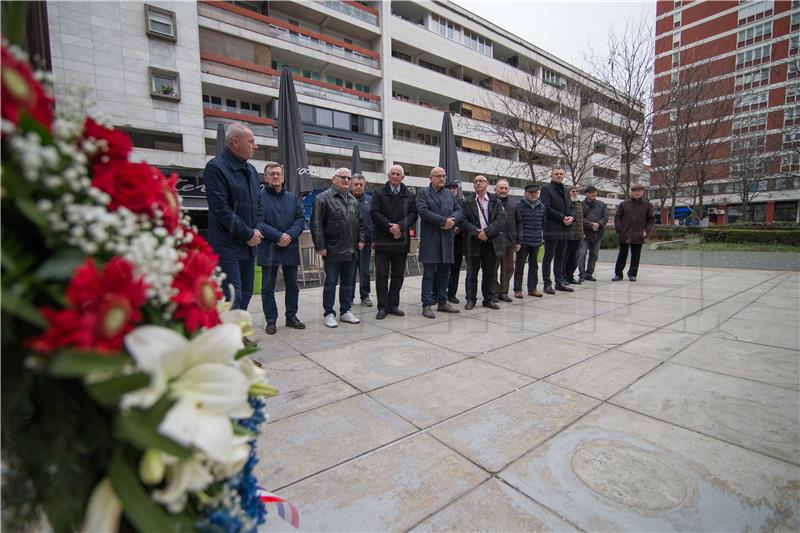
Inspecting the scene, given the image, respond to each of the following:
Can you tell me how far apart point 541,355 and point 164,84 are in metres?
23.1

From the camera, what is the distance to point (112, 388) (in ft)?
2.07

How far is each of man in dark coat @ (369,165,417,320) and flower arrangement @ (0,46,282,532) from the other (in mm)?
4313

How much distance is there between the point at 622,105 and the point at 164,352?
17049 millimetres

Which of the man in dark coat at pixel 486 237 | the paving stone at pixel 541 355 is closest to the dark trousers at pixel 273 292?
the paving stone at pixel 541 355

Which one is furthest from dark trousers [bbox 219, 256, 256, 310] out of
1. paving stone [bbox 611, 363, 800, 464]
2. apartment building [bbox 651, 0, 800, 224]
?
apartment building [bbox 651, 0, 800, 224]

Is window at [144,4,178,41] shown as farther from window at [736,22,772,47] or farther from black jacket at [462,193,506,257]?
window at [736,22,772,47]

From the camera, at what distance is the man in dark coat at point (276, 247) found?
14.5 feet

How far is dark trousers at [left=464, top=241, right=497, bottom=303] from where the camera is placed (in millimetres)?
5656

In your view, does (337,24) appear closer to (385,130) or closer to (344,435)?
(385,130)

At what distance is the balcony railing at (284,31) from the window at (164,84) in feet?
13.7

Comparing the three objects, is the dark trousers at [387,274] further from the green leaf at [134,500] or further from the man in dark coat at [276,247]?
the green leaf at [134,500]

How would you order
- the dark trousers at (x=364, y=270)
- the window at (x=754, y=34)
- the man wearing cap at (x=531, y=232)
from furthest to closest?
the window at (x=754, y=34) → the man wearing cap at (x=531, y=232) → the dark trousers at (x=364, y=270)

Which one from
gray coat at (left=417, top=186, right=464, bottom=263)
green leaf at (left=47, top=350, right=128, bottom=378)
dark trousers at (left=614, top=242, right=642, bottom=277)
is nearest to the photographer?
green leaf at (left=47, top=350, right=128, bottom=378)

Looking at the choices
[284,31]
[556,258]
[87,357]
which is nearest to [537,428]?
[87,357]
